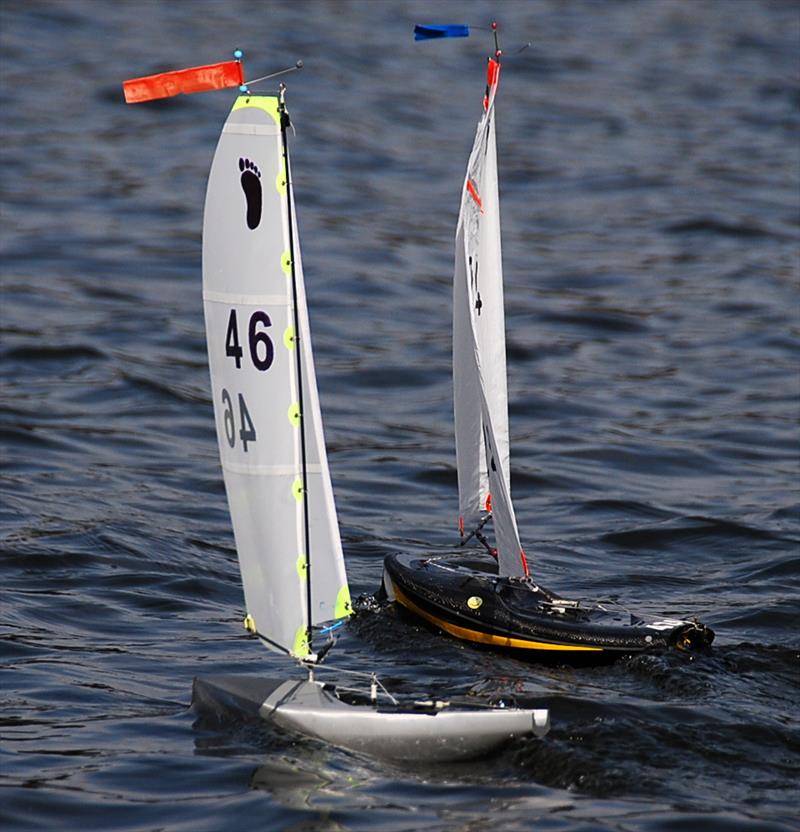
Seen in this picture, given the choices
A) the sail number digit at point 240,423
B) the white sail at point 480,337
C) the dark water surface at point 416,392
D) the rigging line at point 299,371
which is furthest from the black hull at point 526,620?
the sail number digit at point 240,423

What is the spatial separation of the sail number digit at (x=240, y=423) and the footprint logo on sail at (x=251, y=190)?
157cm

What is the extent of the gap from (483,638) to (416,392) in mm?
15073

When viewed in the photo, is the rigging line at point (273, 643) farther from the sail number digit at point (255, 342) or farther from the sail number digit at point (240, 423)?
the sail number digit at point (255, 342)

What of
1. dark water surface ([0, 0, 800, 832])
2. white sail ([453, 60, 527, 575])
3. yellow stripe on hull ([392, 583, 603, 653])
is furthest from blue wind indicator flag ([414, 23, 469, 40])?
dark water surface ([0, 0, 800, 832])

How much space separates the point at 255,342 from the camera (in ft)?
46.2

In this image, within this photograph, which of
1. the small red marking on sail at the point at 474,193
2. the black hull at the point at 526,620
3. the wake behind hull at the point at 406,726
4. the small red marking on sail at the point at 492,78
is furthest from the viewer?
the small red marking on sail at the point at 474,193

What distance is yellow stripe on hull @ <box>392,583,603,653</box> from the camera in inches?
691

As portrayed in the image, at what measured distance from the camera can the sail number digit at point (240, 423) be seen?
14.3 meters

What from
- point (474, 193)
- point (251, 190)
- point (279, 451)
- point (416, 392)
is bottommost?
point (416, 392)

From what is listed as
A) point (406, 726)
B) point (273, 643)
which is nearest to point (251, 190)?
point (273, 643)

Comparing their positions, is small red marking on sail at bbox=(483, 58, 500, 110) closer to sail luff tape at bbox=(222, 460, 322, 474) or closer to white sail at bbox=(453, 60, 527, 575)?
white sail at bbox=(453, 60, 527, 575)

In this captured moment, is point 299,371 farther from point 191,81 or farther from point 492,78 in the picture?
point 492,78

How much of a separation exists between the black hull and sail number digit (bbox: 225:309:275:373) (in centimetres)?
525

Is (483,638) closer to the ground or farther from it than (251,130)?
closer to the ground
